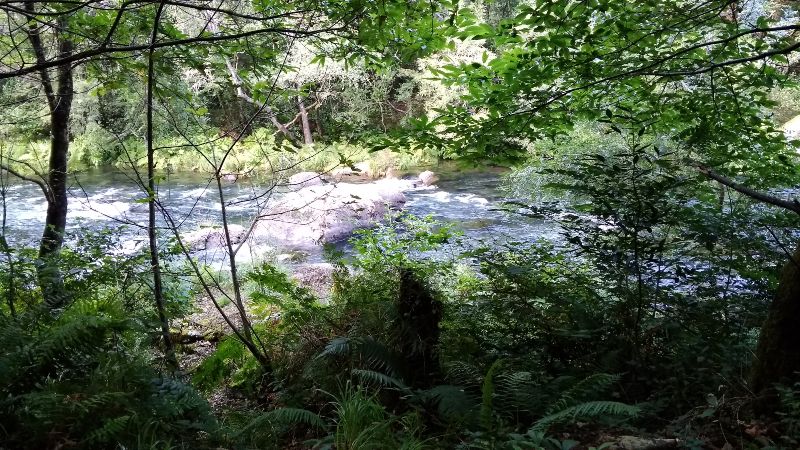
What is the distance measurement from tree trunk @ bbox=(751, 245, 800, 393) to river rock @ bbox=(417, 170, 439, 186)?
1531 cm

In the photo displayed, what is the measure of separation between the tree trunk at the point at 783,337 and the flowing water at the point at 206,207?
6.63 metres

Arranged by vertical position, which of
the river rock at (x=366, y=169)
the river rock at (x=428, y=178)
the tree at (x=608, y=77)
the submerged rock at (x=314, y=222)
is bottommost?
the submerged rock at (x=314, y=222)

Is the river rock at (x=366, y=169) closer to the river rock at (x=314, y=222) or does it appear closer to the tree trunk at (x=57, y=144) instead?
the river rock at (x=314, y=222)

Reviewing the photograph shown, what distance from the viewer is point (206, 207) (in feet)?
46.0

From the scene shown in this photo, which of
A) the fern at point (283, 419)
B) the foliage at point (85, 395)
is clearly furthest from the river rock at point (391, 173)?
the foliage at point (85, 395)

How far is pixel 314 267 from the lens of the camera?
33.3 ft

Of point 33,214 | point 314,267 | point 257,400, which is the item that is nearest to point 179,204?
point 33,214

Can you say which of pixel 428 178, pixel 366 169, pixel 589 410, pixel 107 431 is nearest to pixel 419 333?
pixel 589 410

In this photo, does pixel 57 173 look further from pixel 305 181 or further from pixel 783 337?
pixel 783 337

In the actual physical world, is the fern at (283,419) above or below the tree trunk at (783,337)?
below

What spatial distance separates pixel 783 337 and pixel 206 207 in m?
13.5

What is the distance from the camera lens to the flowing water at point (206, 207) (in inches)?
434

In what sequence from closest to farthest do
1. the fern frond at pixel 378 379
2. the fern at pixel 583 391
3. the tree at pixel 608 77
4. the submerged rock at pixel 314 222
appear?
the fern at pixel 583 391 < the fern frond at pixel 378 379 < the tree at pixel 608 77 < the submerged rock at pixel 314 222

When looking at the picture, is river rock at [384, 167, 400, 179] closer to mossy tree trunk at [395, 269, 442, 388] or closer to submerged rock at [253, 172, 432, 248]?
submerged rock at [253, 172, 432, 248]
